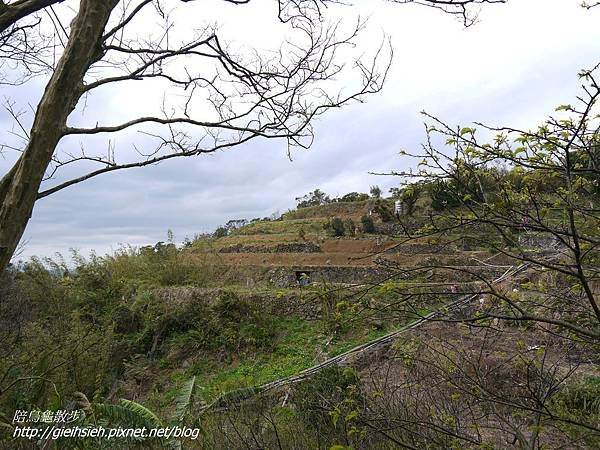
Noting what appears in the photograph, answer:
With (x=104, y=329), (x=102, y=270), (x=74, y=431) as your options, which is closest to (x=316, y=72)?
(x=74, y=431)

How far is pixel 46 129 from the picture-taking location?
6.97 ft

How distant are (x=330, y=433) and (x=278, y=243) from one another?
1559 cm

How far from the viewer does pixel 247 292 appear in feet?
36.6

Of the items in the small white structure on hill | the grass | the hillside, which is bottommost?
the grass

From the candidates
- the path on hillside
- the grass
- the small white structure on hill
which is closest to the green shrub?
the small white structure on hill

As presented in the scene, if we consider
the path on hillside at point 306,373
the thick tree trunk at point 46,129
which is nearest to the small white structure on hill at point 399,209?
the path on hillside at point 306,373

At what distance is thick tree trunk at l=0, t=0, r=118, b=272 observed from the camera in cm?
204

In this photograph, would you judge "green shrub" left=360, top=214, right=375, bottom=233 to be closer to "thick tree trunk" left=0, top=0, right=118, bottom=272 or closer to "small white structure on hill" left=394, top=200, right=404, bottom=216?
"small white structure on hill" left=394, top=200, right=404, bottom=216

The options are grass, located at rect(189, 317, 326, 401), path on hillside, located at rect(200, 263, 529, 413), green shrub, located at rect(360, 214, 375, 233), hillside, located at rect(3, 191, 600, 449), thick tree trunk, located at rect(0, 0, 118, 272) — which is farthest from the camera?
green shrub, located at rect(360, 214, 375, 233)

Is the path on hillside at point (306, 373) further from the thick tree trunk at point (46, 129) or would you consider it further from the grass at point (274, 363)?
the thick tree trunk at point (46, 129)

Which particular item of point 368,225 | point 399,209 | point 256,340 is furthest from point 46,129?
point 368,225

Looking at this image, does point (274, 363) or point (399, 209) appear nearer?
point (274, 363)

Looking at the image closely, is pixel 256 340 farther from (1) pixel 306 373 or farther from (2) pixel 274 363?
(1) pixel 306 373

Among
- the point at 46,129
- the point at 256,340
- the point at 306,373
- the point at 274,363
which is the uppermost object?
the point at 46,129
